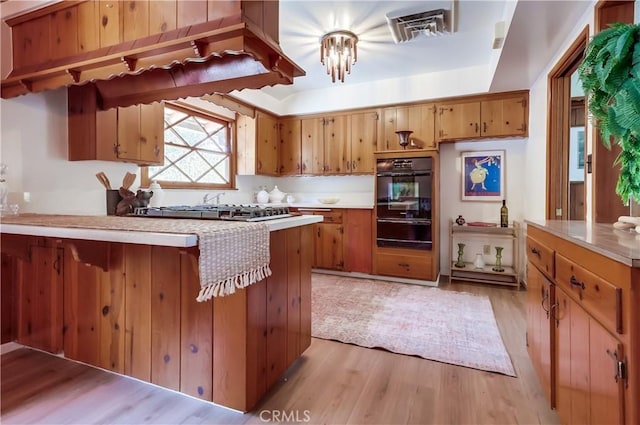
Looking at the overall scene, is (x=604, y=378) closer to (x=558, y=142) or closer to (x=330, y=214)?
(x=558, y=142)

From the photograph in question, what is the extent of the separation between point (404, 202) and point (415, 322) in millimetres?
1657

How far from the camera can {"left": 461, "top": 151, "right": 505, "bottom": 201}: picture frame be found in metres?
3.85

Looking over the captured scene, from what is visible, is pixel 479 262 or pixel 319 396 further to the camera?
pixel 479 262

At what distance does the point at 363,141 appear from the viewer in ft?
14.2

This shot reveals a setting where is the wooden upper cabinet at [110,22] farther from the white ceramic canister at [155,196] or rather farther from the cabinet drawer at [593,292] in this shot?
the cabinet drawer at [593,292]

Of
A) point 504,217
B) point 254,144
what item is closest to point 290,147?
point 254,144

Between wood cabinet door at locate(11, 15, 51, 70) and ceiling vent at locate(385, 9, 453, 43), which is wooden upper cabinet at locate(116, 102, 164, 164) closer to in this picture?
wood cabinet door at locate(11, 15, 51, 70)

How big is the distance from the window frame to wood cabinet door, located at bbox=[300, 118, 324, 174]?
40.4 inches

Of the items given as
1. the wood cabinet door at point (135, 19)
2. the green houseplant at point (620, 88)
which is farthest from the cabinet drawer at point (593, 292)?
the wood cabinet door at point (135, 19)

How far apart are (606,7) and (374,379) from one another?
2574 mm

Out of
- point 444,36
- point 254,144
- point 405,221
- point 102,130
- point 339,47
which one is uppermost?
point 444,36

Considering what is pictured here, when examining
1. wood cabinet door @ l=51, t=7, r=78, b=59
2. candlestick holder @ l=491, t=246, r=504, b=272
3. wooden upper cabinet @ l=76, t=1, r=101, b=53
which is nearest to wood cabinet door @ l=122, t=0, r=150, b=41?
wooden upper cabinet @ l=76, t=1, r=101, b=53

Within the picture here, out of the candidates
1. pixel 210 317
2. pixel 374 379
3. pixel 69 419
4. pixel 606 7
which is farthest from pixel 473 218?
pixel 69 419

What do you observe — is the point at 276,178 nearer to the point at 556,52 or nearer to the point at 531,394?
the point at 556,52
